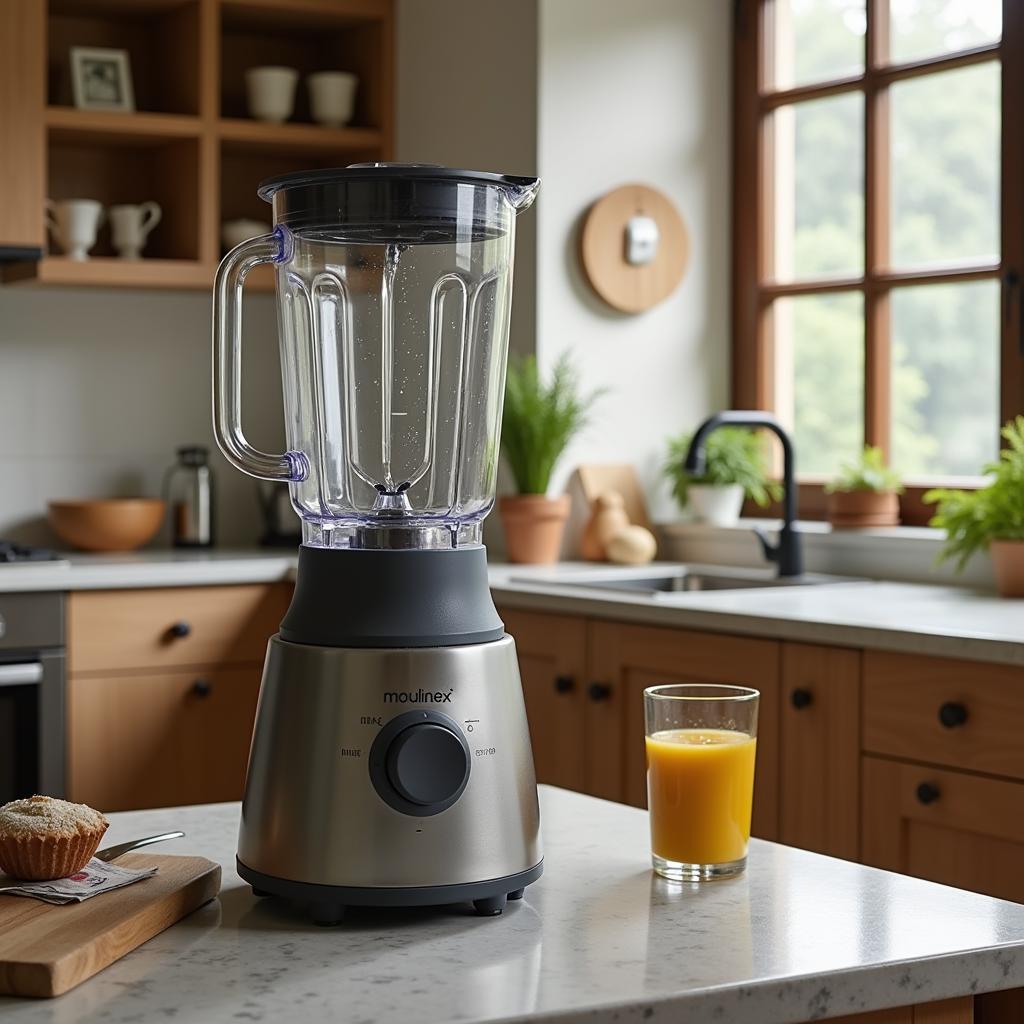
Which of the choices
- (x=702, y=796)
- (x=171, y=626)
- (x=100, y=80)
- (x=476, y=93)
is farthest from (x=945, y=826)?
(x=100, y=80)

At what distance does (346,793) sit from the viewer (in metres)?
0.91

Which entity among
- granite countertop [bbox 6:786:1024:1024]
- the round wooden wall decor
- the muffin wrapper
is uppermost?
the round wooden wall decor

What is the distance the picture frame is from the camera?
11.3 feet

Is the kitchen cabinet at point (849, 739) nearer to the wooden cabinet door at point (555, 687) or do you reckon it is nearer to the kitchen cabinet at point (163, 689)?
the wooden cabinet door at point (555, 687)

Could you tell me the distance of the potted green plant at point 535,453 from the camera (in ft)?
10.6

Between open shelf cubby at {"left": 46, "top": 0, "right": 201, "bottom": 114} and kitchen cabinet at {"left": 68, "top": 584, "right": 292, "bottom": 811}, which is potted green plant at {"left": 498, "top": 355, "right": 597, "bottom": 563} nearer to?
kitchen cabinet at {"left": 68, "top": 584, "right": 292, "bottom": 811}

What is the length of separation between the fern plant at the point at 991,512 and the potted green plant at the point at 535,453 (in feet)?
2.68

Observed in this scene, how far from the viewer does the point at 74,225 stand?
132 inches

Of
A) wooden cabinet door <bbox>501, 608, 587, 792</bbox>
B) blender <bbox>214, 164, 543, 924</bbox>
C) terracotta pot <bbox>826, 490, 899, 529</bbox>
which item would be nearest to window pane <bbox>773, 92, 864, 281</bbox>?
terracotta pot <bbox>826, 490, 899, 529</bbox>

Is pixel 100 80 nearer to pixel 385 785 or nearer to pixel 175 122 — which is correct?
pixel 175 122

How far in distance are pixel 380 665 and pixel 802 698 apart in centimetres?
152

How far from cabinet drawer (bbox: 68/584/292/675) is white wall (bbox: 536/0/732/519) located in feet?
2.40

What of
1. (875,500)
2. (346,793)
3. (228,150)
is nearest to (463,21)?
(228,150)

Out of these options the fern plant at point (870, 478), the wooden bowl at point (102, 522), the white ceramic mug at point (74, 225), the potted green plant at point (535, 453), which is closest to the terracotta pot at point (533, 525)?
the potted green plant at point (535, 453)
